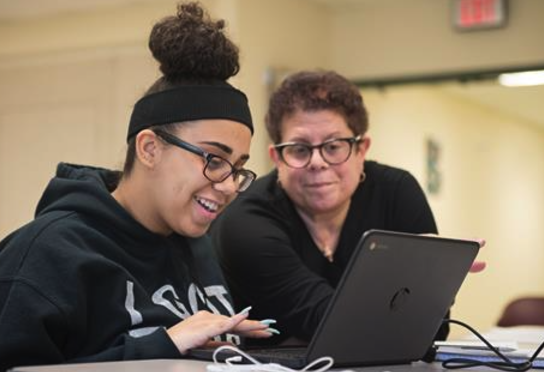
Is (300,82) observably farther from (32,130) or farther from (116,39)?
(32,130)

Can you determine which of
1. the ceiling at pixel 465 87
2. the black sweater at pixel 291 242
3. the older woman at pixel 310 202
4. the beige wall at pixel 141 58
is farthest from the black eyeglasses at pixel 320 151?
the ceiling at pixel 465 87

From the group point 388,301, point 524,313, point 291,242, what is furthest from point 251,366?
point 524,313

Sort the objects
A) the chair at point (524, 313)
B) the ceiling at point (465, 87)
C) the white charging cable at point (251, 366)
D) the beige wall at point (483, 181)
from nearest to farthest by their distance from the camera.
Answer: the white charging cable at point (251, 366) < the chair at point (524, 313) < the ceiling at point (465, 87) < the beige wall at point (483, 181)

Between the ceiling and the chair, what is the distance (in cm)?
174

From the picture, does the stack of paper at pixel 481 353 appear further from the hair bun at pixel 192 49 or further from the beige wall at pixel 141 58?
the beige wall at pixel 141 58

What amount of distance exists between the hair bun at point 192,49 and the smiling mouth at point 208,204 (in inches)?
10.4

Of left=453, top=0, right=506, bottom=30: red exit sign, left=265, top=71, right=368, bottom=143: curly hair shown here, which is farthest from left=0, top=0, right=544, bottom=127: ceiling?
left=265, top=71, right=368, bottom=143: curly hair

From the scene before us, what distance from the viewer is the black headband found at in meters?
1.76

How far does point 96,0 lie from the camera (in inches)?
198

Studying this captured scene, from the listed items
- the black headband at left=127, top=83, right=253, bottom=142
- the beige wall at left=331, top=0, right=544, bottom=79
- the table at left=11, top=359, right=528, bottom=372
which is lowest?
the table at left=11, top=359, right=528, bottom=372

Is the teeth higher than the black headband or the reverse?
the reverse

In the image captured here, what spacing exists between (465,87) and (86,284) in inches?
231

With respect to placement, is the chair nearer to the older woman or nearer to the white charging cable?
the older woman

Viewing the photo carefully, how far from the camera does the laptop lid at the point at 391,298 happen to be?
51.0 inches
